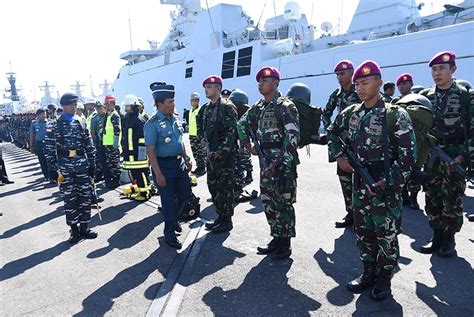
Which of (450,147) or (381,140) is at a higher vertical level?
(381,140)

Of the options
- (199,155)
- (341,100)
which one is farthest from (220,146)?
(199,155)

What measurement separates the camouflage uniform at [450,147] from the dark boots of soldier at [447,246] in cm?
6

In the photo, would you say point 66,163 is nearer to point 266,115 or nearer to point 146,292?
point 146,292

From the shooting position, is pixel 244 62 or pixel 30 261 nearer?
pixel 30 261

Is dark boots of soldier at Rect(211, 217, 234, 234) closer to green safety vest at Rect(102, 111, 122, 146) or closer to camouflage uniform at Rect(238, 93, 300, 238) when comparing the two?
camouflage uniform at Rect(238, 93, 300, 238)

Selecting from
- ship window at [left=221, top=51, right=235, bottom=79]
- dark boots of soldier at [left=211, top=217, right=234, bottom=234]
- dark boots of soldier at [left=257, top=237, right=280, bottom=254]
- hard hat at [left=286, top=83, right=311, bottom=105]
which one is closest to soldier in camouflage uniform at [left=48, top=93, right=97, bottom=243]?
dark boots of soldier at [left=211, top=217, right=234, bottom=234]

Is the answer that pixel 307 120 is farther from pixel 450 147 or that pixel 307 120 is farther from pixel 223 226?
pixel 223 226

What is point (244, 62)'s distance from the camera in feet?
62.4

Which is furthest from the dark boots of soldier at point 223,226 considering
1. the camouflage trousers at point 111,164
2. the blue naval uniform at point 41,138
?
the blue naval uniform at point 41,138

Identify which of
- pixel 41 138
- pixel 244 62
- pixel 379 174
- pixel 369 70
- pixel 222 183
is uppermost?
pixel 244 62

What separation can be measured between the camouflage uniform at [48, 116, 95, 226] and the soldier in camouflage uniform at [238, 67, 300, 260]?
2484 millimetres

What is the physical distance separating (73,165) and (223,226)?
7.11 feet

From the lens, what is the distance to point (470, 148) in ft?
11.8

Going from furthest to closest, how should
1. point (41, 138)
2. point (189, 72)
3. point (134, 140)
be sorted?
point (189, 72)
point (41, 138)
point (134, 140)
